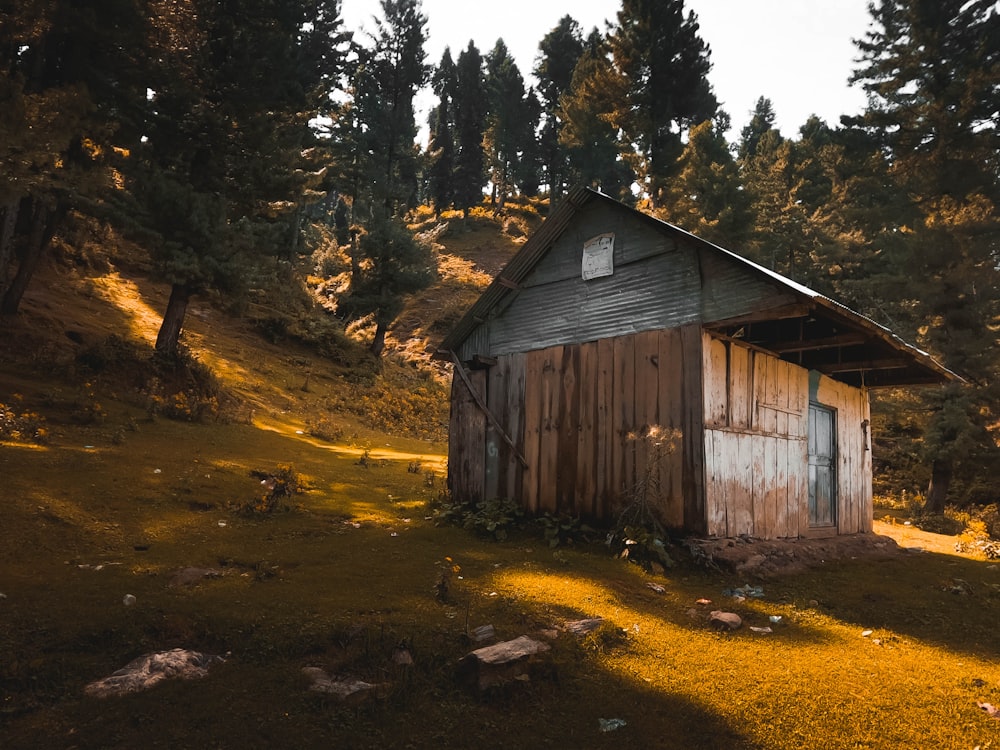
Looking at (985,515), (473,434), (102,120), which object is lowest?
(985,515)

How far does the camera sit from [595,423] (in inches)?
389

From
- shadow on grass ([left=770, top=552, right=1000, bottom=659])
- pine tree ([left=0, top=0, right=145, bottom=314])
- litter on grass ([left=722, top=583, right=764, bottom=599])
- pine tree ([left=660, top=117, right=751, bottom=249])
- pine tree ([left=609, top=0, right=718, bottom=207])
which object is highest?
pine tree ([left=609, top=0, right=718, bottom=207])

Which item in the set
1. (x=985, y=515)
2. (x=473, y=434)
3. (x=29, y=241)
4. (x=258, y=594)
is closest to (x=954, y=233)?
(x=985, y=515)

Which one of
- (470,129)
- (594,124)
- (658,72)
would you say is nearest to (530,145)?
(470,129)

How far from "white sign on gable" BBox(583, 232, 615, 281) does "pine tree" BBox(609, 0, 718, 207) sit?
A: 72.5 ft

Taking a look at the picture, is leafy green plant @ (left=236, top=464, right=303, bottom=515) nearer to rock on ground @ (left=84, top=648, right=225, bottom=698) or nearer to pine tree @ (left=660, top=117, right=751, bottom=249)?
rock on ground @ (left=84, top=648, right=225, bottom=698)

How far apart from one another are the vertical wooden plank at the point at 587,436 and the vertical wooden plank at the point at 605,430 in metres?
0.08

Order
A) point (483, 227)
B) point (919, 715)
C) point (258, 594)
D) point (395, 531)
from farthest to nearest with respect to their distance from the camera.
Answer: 1. point (483, 227)
2. point (395, 531)
3. point (258, 594)
4. point (919, 715)

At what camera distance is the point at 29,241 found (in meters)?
15.4

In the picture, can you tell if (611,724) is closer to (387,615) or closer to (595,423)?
(387,615)

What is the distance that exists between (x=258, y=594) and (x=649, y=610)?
157 inches

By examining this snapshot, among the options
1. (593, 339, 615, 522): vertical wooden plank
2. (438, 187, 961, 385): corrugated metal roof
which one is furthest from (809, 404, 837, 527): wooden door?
(593, 339, 615, 522): vertical wooden plank

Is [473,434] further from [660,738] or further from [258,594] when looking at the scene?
[660,738]

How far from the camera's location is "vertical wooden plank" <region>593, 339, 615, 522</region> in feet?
31.1
